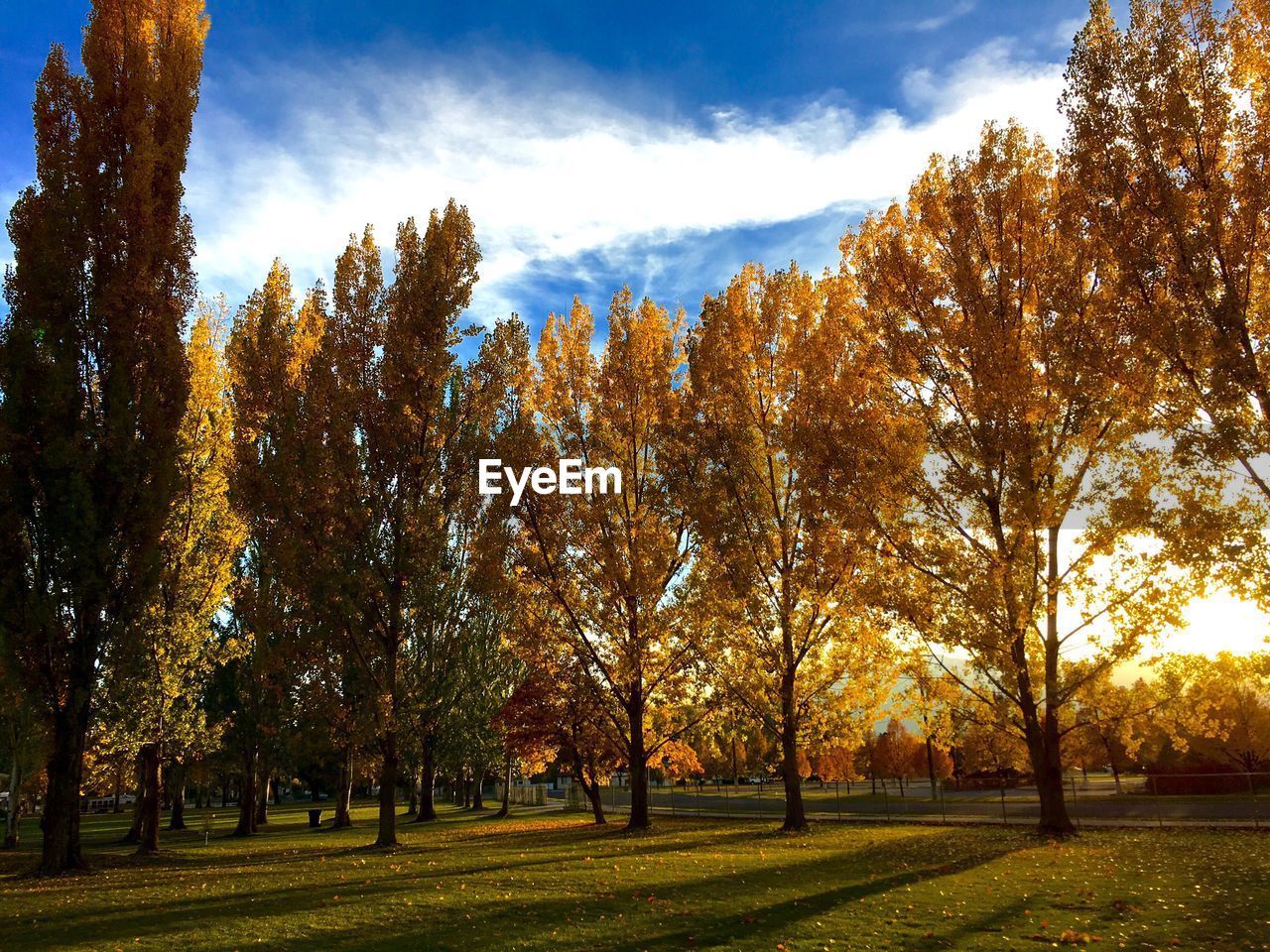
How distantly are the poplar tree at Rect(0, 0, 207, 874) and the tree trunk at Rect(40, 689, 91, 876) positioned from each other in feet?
0.11

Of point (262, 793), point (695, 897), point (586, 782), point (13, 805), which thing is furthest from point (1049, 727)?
point (262, 793)

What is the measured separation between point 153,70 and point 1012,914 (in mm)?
25822

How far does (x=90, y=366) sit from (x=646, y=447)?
14.6 metres

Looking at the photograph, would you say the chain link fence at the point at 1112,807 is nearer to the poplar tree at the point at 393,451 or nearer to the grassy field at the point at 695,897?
the grassy field at the point at 695,897

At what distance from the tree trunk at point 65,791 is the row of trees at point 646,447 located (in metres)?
0.08

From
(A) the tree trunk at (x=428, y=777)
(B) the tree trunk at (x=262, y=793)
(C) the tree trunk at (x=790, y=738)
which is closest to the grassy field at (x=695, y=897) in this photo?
(C) the tree trunk at (x=790, y=738)

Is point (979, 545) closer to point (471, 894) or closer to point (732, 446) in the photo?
point (732, 446)

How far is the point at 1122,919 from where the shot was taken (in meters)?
8.77

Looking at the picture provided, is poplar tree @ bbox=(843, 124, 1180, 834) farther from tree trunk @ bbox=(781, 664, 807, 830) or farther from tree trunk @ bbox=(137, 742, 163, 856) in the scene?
tree trunk @ bbox=(137, 742, 163, 856)

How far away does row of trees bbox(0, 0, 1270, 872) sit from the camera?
1297cm

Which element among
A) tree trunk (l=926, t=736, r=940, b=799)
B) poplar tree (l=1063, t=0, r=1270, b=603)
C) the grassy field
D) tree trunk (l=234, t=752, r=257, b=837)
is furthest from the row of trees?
tree trunk (l=926, t=736, r=940, b=799)

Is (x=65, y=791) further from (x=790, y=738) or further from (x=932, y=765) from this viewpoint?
(x=932, y=765)

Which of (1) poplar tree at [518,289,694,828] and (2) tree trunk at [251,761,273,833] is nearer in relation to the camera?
(1) poplar tree at [518,289,694,828]

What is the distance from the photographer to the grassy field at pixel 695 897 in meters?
8.41
